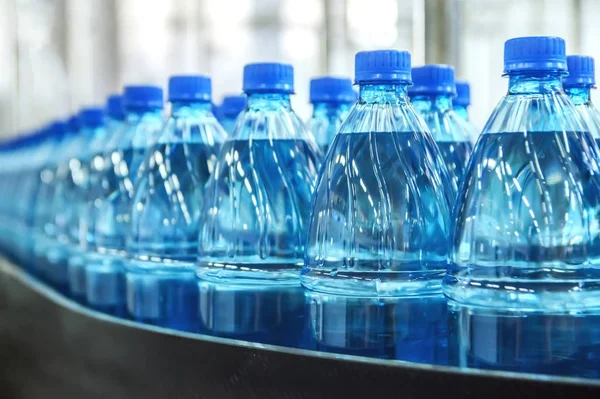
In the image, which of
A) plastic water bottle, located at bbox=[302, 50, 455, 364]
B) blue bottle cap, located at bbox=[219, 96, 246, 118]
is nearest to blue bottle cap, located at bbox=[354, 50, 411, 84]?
plastic water bottle, located at bbox=[302, 50, 455, 364]

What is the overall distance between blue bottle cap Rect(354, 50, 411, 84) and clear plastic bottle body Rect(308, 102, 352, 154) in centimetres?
31

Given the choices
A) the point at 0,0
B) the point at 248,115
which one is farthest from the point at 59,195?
the point at 0,0

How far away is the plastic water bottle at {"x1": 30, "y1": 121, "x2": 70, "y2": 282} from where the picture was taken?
1733mm

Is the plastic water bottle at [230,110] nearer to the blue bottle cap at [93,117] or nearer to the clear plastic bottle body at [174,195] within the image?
the clear plastic bottle body at [174,195]

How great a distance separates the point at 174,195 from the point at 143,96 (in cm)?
18

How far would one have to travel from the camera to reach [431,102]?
40.3 inches

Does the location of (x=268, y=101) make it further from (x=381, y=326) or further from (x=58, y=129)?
(x=58, y=129)

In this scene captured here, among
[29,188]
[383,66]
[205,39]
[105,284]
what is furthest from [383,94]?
[205,39]

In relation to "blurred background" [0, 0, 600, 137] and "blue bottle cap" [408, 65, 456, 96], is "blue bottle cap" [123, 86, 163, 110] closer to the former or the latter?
"blue bottle cap" [408, 65, 456, 96]

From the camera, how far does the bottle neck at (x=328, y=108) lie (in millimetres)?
1143

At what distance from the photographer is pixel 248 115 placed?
103 centimetres

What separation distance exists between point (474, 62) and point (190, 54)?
3.71 metres

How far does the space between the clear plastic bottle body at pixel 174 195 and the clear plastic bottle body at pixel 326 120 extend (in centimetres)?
13

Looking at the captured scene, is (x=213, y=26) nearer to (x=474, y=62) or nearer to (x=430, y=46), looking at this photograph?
(x=474, y=62)
